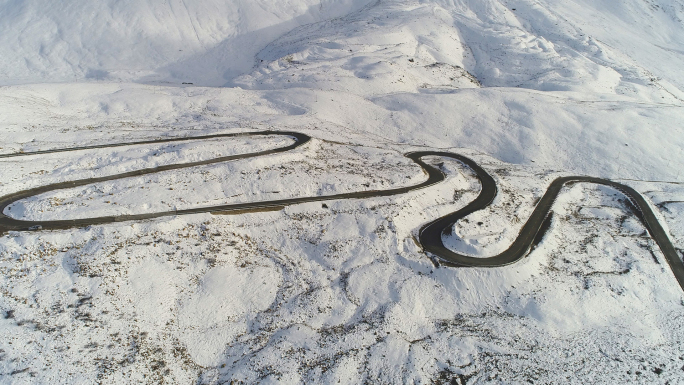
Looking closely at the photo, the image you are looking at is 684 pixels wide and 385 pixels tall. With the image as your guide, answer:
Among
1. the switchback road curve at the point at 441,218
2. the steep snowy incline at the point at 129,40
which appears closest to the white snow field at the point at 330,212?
the steep snowy incline at the point at 129,40

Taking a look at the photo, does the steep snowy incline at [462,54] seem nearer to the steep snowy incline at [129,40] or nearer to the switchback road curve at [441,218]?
the steep snowy incline at [129,40]

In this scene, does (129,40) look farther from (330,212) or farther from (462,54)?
(462,54)

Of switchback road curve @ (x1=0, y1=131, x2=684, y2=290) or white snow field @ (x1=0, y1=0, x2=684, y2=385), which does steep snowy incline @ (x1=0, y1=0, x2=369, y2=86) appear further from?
switchback road curve @ (x1=0, y1=131, x2=684, y2=290)

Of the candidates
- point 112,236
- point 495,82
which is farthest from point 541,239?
point 495,82

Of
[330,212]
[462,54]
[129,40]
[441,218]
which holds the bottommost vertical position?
[441,218]

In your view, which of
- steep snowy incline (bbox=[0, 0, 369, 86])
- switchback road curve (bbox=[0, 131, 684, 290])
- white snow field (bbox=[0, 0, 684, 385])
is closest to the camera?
white snow field (bbox=[0, 0, 684, 385])

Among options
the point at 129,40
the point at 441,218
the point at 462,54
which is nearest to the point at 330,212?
the point at 441,218

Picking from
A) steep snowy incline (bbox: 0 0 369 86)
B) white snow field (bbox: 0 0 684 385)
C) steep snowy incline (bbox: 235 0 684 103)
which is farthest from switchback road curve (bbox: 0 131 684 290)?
steep snowy incline (bbox: 0 0 369 86)
